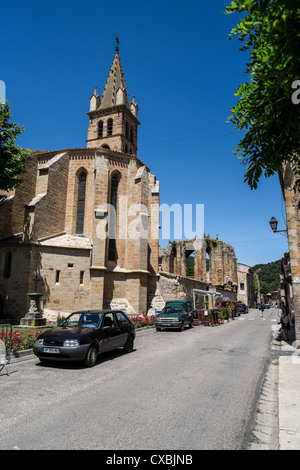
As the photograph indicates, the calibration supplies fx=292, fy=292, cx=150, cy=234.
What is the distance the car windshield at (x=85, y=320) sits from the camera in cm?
833

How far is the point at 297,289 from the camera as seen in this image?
11398mm

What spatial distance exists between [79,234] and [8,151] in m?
8.76

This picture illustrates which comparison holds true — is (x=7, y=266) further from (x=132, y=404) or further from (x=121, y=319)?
(x=132, y=404)

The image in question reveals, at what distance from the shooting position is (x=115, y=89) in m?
35.5

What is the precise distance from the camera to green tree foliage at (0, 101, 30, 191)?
16266mm

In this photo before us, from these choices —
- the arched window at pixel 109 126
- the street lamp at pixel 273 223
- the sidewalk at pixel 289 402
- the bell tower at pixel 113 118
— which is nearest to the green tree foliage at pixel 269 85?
the sidewalk at pixel 289 402

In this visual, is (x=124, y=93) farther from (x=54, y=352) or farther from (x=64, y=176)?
(x=54, y=352)

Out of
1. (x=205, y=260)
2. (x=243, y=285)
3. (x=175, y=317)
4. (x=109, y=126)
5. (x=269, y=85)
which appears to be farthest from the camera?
(x=243, y=285)

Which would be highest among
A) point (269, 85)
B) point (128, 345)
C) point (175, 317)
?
point (269, 85)

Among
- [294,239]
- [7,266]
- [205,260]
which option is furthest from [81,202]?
[205,260]

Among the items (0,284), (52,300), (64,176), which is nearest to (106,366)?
(52,300)

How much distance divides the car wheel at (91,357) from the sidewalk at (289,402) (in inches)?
175

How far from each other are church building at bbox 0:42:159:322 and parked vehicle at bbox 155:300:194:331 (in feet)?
16.6

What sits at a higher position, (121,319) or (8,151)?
(8,151)
